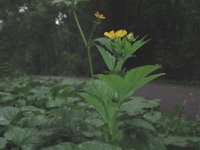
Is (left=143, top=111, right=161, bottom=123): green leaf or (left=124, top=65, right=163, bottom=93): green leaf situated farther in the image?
(left=143, top=111, right=161, bottom=123): green leaf

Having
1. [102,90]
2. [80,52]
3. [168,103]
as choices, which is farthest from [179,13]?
[102,90]

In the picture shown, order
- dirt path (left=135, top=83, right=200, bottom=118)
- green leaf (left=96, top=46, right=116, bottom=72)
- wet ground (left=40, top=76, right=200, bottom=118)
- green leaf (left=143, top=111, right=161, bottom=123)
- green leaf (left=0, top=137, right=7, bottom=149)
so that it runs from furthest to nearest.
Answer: dirt path (left=135, top=83, right=200, bottom=118) < wet ground (left=40, top=76, right=200, bottom=118) < green leaf (left=143, top=111, right=161, bottom=123) < green leaf (left=0, top=137, right=7, bottom=149) < green leaf (left=96, top=46, right=116, bottom=72)

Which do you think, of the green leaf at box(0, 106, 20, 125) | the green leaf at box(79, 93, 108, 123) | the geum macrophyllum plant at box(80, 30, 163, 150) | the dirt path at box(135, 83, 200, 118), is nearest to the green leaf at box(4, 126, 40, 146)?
the green leaf at box(0, 106, 20, 125)

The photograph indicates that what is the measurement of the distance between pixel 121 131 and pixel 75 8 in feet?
2.88

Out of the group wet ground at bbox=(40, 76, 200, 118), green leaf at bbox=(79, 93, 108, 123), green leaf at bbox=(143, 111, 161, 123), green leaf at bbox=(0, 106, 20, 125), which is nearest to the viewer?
green leaf at bbox=(79, 93, 108, 123)

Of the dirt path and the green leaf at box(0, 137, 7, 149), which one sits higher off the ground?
the dirt path

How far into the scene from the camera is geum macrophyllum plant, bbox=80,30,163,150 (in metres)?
1.42

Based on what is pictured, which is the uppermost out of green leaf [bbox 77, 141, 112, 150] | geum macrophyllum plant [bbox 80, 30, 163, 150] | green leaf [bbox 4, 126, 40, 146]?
geum macrophyllum plant [bbox 80, 30, 163, 150]

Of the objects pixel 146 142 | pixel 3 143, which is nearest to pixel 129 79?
pixel 146 142

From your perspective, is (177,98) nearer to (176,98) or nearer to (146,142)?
(176,98)

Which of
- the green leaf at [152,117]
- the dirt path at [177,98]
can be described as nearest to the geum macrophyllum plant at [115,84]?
the green leaf at [152,117]

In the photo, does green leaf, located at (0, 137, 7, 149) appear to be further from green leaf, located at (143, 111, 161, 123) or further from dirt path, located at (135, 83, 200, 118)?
dirt path, located at (135, 83, 200, 118)

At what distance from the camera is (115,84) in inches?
57.0

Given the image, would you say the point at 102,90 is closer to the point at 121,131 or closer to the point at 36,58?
the point at 121,131
